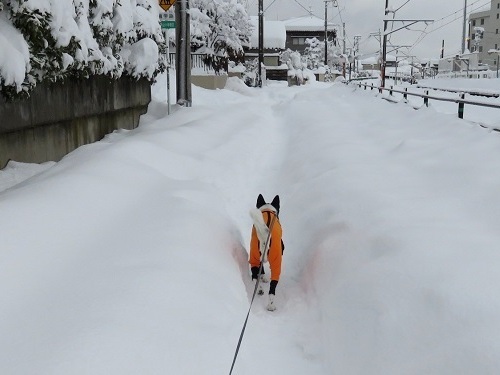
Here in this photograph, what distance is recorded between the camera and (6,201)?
4.80 metres

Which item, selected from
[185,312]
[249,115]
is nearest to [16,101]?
[185,312]

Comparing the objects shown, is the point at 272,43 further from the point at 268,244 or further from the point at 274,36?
the point at 268,244

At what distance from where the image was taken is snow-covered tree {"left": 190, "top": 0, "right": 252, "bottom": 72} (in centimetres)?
2851

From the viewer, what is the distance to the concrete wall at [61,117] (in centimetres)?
789

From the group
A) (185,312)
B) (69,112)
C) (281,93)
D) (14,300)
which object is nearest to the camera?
(14,300)

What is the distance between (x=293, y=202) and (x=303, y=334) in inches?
134

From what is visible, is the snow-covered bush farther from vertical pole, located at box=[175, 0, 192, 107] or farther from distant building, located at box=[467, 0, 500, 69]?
distant building, located at box=[467, 0, 500, 69]

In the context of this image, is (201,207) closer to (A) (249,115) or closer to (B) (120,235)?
(B) (120,235)

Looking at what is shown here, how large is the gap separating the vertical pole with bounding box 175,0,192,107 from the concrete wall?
10.4 ft

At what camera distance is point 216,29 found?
3005 cm

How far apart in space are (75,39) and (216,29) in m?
22.9

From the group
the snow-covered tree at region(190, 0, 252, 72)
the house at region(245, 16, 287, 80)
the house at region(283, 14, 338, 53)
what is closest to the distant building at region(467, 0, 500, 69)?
the house at region(283, 14, 338, 53)

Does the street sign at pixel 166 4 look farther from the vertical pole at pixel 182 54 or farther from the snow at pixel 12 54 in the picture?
the snow at pixel 12 54

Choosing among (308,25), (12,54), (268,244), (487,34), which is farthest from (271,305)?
(487,34)
